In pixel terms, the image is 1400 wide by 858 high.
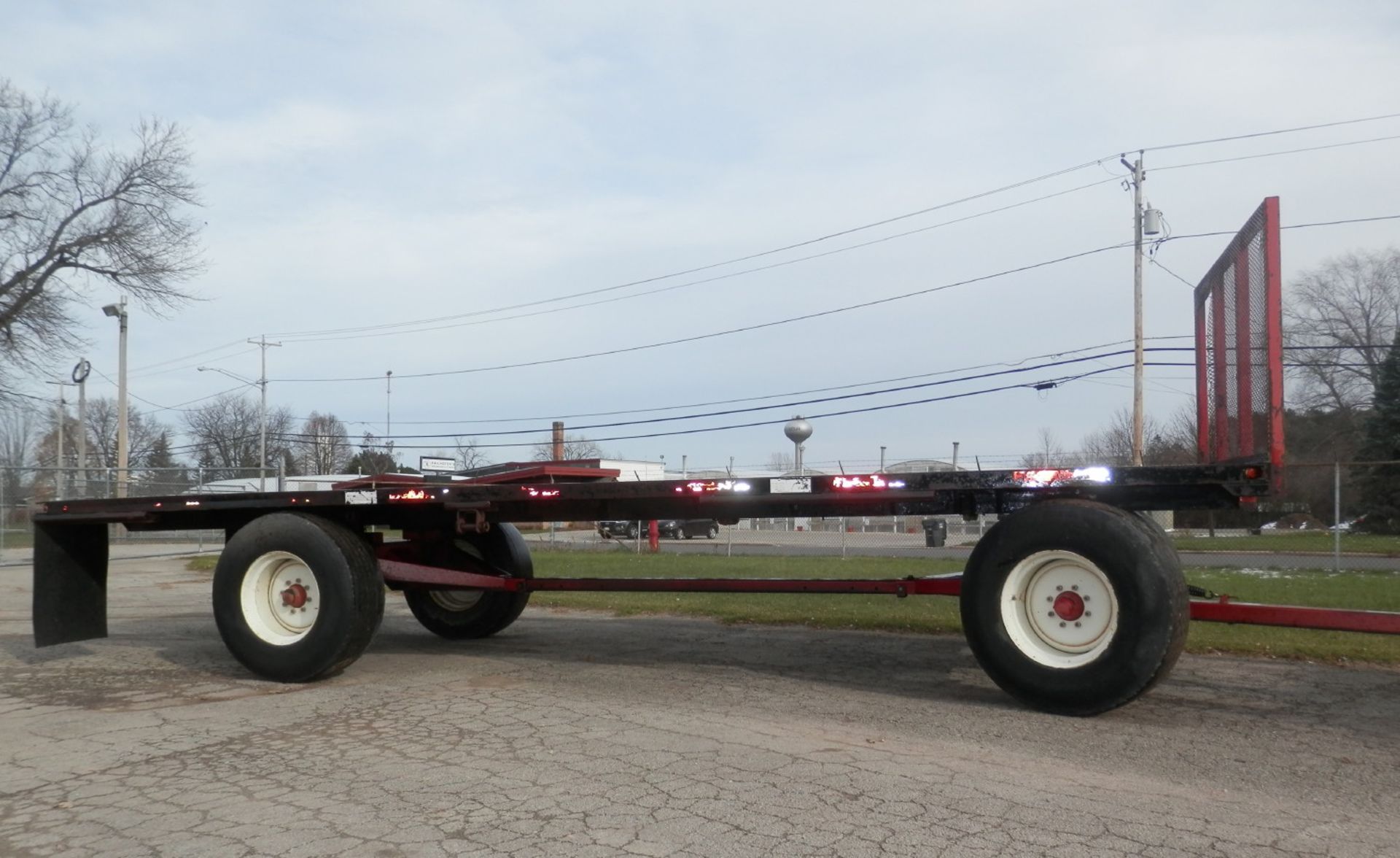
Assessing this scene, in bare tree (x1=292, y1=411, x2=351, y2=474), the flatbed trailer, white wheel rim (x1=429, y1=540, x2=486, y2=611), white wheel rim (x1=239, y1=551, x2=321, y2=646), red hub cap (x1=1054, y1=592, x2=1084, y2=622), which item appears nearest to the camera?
the flatbed trailer

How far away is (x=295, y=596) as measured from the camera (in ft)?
26.9

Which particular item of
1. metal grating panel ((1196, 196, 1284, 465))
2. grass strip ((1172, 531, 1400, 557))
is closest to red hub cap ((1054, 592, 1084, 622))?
metal grating panel ((1196, 196, 1284, 465))

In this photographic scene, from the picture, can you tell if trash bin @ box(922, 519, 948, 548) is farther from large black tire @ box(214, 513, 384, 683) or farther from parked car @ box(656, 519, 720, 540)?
large black tire @ box(214, 513, 384, 683)

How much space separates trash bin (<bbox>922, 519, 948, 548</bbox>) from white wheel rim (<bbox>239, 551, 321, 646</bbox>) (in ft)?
67.9

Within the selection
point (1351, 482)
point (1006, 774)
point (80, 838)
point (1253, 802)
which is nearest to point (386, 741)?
point (80, 838)

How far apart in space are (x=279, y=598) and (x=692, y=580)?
311cm

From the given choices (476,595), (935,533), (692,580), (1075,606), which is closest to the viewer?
(1075,606)

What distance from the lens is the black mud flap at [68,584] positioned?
880 centimetres

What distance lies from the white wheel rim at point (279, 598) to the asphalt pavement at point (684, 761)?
0.41m

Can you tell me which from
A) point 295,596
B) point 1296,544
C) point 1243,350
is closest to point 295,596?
point 295,596

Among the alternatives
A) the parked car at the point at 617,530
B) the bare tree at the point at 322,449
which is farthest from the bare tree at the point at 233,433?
the parked car at the point at 617,530

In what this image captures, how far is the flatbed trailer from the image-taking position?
6273 millimetres

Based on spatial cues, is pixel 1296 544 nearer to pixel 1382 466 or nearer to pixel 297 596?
pixel 1382 466

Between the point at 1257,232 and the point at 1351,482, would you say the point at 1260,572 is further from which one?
the point at 1351,482
